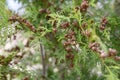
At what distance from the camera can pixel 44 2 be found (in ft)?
4.80

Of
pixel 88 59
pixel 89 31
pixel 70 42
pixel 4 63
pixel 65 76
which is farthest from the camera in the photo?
pixel 65 76

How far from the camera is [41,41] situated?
131 centimetres

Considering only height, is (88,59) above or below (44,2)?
below

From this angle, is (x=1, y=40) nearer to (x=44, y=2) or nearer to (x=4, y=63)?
(x=4, y=63)

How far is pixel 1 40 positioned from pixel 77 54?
0.29 meters

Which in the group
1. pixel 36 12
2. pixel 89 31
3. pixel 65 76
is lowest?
pixel 89 31

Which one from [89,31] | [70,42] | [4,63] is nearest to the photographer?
[89,31]

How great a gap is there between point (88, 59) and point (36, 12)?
0.97 ft

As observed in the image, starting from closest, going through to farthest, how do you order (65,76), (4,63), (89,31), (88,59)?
(89,31) → (4,63) → (88,59) → (65,76)

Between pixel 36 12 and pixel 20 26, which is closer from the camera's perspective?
pixel 20 26

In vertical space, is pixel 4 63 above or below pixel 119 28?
below

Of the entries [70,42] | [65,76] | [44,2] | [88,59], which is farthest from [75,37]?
[65,76]

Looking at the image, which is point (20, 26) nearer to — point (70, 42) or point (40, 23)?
point (40, 23)

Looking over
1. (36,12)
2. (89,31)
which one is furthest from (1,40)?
(89,31)
